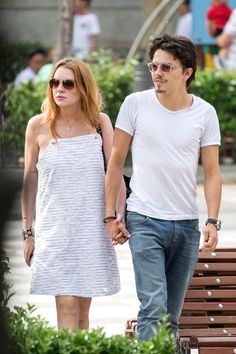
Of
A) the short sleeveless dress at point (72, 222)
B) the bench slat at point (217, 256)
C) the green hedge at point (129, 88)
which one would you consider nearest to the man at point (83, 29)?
the green hedge at point (129, 88)

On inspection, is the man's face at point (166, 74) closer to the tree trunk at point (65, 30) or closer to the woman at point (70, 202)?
the woman at point (70, 202)

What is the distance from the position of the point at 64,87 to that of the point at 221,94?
12535 mm

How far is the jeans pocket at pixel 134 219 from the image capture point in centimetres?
538

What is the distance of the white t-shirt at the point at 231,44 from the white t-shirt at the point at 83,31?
2.14 metres

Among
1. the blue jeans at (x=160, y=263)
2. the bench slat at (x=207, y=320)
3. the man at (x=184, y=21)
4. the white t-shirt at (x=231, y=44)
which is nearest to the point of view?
the blue jeans at (x=160, y=263)

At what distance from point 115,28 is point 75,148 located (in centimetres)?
2209

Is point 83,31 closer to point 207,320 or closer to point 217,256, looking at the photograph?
point 217,256

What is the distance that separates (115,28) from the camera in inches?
1086

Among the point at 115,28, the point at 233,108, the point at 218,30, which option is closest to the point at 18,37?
the point at 233,108

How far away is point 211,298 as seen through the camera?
6.06 metres

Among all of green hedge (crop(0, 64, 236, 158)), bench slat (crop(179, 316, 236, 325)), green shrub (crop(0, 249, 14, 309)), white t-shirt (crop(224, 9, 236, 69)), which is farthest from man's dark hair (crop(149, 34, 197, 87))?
white t-shirt (crop(224, 9, 236, 69))

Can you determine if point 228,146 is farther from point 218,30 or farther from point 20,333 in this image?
point 20,333

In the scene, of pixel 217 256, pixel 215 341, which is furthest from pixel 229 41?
pixel 215 341

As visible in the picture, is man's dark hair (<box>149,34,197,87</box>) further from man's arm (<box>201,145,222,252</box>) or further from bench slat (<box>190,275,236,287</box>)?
bench slat (<box>190,275,236,287</box>)
